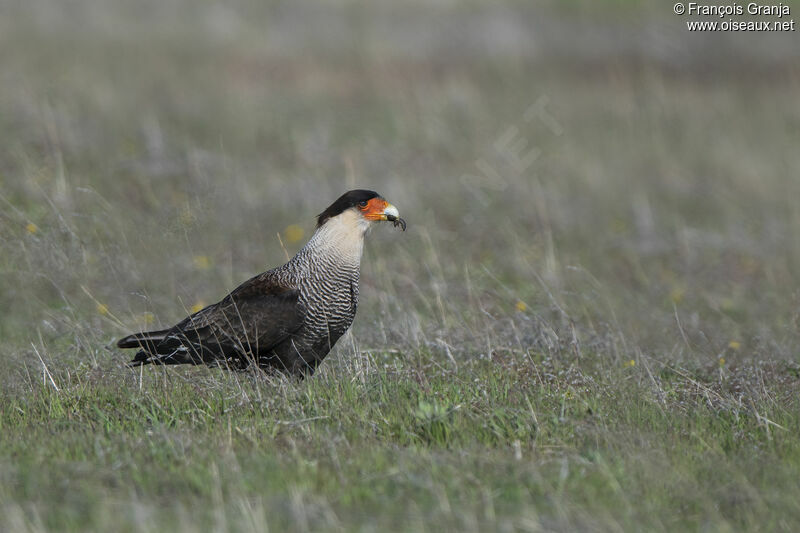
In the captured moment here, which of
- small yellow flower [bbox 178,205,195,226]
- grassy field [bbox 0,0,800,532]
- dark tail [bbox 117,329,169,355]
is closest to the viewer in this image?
grassy field [bbox 0,0,800,532]

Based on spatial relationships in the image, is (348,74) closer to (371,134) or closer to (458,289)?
(371,134)

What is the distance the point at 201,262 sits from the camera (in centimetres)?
849

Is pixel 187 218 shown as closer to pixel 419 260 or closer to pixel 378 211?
pixel 378 211

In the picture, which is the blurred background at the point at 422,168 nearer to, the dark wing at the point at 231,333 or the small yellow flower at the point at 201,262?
the small yellow flower at the point at 201,262

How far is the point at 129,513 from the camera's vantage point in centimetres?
354

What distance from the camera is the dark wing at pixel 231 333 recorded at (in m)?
5.52

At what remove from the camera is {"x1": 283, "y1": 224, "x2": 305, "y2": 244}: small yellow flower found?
9430 millimetres

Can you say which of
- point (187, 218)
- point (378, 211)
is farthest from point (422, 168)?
point (378, 211)

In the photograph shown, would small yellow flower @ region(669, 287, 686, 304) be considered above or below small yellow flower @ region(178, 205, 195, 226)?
below

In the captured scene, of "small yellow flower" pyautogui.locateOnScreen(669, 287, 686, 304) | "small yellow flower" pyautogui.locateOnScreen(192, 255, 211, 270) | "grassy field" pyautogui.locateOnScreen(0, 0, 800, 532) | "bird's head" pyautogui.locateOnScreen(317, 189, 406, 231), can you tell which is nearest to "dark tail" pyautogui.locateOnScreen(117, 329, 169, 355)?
"grassy field" pyautogui.locateOnScreen(0, 0, 800, 532)

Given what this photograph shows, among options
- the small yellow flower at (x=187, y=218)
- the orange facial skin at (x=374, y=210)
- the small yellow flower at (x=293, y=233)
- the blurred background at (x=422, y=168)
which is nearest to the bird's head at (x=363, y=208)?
the orange facial skin at (x=374, y=210)

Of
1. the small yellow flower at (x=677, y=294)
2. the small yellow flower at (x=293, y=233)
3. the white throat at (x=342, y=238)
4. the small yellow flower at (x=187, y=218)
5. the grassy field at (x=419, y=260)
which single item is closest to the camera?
the grassy field at (x=419, y=260)

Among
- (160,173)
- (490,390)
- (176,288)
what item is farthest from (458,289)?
(160,173)

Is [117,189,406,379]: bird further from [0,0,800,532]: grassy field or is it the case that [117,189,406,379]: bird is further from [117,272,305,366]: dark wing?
[0,0,800,532]: grassy field
